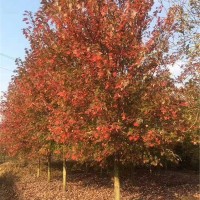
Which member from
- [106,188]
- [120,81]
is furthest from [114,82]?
[106,188]

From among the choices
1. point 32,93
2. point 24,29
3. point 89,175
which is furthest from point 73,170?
point 24,29

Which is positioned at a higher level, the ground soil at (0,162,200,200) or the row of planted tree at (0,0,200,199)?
the row of planted tree at (0,0,200,199)

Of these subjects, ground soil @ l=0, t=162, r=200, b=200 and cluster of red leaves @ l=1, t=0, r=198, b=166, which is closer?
cluster of red leaves @ l=1, t=0, r=198, b=166

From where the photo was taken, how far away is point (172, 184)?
20.9 meters

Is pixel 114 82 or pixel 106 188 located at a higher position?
pixel 114 82

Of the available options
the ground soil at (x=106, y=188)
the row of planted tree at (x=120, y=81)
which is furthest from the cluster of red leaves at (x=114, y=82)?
the ground soil at (x=106, y=188)

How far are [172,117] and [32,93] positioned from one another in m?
8.75

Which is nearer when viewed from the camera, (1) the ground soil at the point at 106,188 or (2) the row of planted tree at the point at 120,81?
(2) the row of planted tree at the point at 120,81

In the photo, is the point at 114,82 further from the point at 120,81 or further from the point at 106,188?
the point at 106,188

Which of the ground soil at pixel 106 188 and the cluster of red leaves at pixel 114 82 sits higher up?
the cluster of red leaves at pixel 114 82

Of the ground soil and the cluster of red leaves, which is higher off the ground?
the cluster of red leaves

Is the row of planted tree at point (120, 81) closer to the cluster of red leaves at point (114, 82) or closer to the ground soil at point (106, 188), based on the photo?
the cluster of red leaves at point (114, 82)

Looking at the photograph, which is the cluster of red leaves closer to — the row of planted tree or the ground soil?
the row of planted tree

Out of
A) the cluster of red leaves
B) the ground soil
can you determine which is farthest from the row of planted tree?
the ground soil
